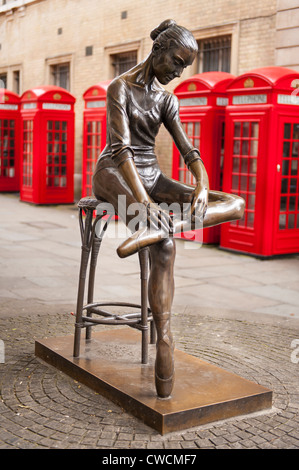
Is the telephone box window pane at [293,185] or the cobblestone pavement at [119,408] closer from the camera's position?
the cobblestone pavement at [119,408]

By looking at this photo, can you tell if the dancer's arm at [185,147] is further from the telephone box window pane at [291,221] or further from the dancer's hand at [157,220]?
the telephone box window pane at [291,221]

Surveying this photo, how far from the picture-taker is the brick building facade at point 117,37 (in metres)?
10.7

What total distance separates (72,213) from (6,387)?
31.2 feet

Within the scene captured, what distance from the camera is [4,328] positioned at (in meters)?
4.95

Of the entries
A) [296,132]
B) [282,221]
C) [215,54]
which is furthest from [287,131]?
[215,54]

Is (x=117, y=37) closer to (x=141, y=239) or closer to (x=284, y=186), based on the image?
(x=284, y=186)

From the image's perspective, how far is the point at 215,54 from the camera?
1228 centimetres

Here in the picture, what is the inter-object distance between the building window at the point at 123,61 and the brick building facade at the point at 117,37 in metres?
0.02

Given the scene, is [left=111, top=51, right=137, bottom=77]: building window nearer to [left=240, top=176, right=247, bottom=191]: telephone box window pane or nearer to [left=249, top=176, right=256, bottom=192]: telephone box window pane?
[left=240, top=176, right=247, bottom=191]: telephone box window pane

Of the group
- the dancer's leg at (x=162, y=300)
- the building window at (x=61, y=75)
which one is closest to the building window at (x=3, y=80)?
the building window at (x=61, y=75)

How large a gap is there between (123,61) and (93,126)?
3.34m

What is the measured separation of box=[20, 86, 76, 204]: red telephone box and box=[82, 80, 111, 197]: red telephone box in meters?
1.61

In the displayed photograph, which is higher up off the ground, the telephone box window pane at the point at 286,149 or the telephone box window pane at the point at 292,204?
the telephone box window pane at the point at 286,149
